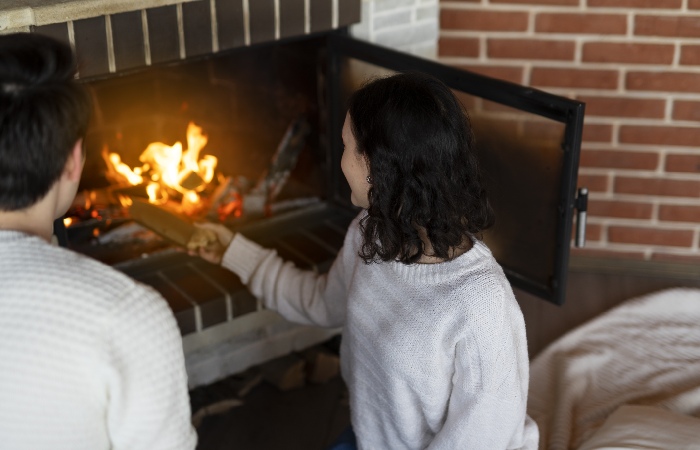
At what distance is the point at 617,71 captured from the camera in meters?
2.60

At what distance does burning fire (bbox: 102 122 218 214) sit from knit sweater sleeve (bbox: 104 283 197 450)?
124cm

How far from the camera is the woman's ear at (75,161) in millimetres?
1083

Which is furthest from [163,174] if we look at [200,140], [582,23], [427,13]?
[582,23]

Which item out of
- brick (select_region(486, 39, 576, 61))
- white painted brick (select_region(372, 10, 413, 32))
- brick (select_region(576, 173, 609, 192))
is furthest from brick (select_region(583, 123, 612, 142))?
white painted brick (select_region(372, 10, 413, 32))

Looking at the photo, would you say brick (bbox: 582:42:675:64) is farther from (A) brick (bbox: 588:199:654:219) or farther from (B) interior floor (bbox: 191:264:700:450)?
(B) interior floor (bbox: 191:264:700:450)

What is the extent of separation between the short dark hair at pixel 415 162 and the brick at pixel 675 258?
1.59 metres

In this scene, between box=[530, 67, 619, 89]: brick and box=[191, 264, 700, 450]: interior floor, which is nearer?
box=[191, 264, 700, 450]: interior floor

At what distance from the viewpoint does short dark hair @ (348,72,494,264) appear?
1371 millimetres

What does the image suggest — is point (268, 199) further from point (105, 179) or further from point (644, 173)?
point (644, 173)

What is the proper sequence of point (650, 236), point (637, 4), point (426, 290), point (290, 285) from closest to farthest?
point (426, 290) → point (290, 285) → point (637, 4) → point (650, 236)

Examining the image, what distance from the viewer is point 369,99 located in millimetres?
1397

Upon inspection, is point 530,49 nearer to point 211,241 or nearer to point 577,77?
point 577,77

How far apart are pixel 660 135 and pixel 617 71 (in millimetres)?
244

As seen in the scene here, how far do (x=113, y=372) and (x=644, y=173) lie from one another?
2069mm
